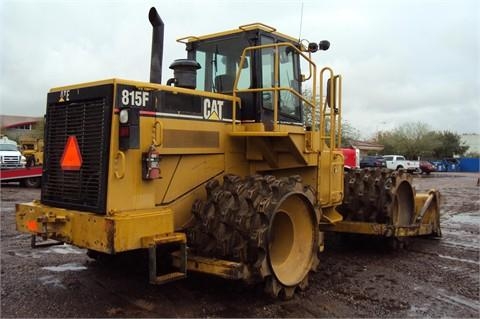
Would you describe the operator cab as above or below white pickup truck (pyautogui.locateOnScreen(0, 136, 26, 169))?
above

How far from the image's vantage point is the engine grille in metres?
4.89

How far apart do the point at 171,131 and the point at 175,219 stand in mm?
963

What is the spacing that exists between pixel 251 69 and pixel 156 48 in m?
1.19

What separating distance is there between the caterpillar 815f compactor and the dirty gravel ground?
0.33m

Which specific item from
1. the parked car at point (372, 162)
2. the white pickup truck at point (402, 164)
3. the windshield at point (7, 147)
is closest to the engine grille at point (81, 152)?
the windshield at point (7, 147)

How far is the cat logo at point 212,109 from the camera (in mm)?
5735

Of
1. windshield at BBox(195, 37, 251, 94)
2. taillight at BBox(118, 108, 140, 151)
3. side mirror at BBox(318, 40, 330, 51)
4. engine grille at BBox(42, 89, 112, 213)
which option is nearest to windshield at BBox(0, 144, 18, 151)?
windshield at BBox(195, 37, 251, 94)

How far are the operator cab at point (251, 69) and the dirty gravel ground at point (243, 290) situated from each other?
2.13 meters

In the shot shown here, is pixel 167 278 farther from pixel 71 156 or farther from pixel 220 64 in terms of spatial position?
pixel 220 64

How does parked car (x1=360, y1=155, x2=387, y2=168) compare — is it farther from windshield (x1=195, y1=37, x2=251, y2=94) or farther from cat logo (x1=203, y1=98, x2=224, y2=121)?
cat logo (x1=203, y1=98, x2=224, y2=121)

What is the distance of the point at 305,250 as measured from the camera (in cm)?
582

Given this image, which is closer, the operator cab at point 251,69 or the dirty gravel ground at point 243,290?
the dirty gravel ground at point 243,290

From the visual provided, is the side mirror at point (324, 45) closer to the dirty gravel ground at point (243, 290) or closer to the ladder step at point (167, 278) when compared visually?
the dirty gravel ground at point (243, 290)

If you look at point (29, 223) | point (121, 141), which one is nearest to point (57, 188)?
point (29, 223)
